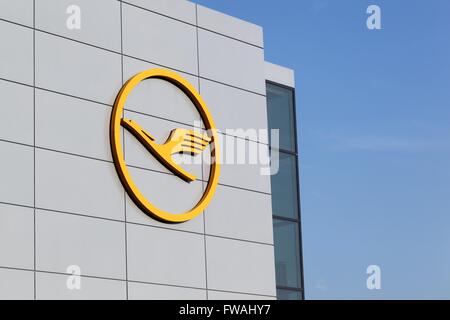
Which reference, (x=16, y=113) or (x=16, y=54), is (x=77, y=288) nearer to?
(x=16, y=113)

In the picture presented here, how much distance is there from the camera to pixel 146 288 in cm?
1984

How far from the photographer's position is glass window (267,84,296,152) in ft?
82.1

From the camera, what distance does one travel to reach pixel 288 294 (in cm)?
2378

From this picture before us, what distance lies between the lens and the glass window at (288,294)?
23516mm

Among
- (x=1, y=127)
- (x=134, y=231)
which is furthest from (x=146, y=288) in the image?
(x=1, y=127)

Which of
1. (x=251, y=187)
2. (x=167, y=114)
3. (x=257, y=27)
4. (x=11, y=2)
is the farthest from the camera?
(x=257, y=27)

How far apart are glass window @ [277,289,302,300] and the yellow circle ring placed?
3521 mm

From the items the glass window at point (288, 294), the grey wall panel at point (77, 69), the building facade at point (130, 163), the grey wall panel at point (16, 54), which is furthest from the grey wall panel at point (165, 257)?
the grey wall panel at point (16, 54)

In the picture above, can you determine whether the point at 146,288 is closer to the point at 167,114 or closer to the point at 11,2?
the point at 167,114

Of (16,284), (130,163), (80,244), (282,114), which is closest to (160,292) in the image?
(80,244)

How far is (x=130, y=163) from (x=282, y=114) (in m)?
6.27

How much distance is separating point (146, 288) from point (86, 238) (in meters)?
1.71

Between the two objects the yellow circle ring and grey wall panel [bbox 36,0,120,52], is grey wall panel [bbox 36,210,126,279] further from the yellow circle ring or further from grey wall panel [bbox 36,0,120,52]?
grey wall panel [bbox 36,0,120,52]
